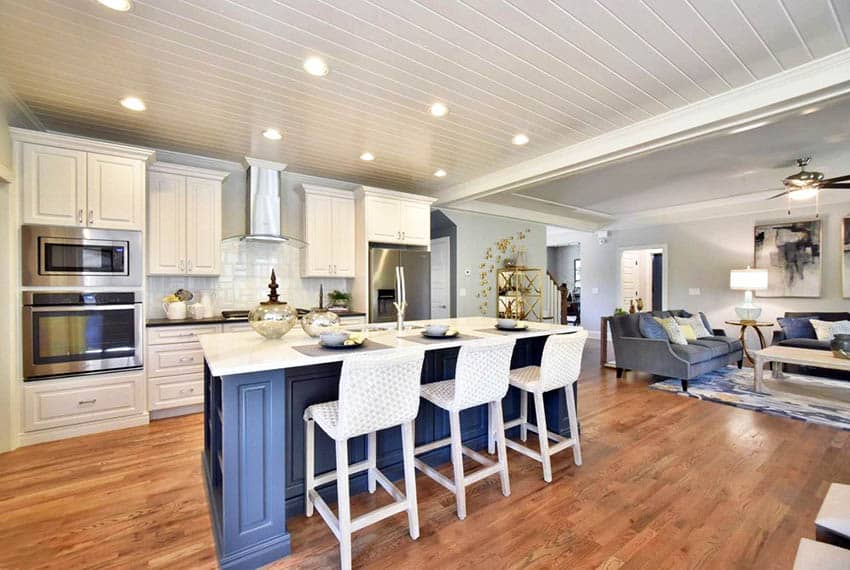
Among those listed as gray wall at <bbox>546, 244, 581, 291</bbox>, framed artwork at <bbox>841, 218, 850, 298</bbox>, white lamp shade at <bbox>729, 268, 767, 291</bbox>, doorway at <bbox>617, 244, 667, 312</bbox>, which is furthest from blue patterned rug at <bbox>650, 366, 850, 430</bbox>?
gray wall at <bbox>546, 244, 581, 291</bbox>

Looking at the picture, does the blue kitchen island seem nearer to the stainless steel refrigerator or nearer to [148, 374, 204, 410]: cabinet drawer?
[148, 374, 204, 410]: cabinet drawer

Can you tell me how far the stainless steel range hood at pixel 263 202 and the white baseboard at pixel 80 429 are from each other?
193 centimetres

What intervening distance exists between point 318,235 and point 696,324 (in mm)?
5508

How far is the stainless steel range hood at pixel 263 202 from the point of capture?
4.09m

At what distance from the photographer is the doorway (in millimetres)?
7484

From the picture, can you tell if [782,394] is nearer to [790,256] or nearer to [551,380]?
[790,256]

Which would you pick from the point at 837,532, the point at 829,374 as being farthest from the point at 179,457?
the point at 829,374

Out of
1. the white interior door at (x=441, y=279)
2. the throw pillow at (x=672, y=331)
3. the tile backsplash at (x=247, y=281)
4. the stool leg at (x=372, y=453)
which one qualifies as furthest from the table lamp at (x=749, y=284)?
the stool leg at (x=372, y=453)

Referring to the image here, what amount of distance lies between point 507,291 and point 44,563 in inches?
238

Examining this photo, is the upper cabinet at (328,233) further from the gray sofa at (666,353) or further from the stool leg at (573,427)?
the gray sofa at (666,353)

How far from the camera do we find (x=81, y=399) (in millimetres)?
3105

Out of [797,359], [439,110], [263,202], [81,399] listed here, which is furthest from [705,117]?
[81,399]

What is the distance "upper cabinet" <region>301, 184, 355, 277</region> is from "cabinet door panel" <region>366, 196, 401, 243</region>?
10.8 inches

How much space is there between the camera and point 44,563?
171 cm
